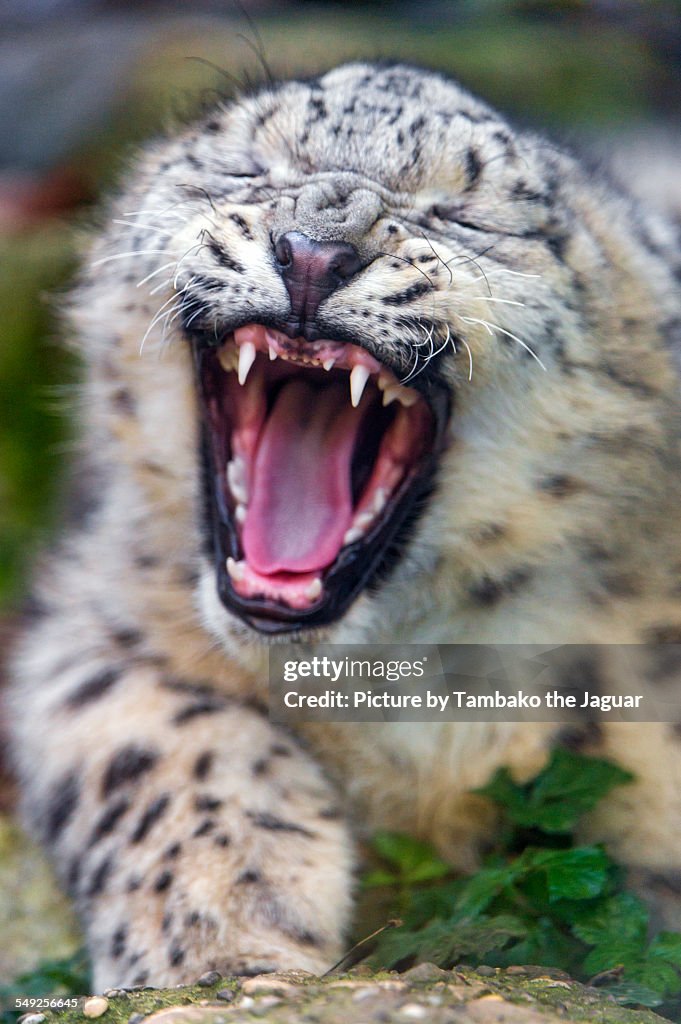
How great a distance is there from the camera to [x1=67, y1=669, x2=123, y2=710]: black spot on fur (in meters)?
2.96

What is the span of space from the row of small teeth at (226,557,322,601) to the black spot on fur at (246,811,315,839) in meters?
0.47

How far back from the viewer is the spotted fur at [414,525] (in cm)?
241

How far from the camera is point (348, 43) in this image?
14.0 ft

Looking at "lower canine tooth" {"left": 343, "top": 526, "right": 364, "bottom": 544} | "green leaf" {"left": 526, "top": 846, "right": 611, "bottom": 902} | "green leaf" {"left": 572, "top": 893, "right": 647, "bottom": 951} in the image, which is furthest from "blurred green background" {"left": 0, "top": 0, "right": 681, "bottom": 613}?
"green leaf" {"left": 572, "top": 893, "right": 647, "bottom": 951}

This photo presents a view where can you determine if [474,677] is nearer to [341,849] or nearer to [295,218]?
[341,849]

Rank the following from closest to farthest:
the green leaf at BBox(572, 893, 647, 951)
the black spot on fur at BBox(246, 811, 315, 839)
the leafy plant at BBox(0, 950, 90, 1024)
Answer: the green leaf at BBox(572, 893, 647, 951) → the leafy plant at BBox(0, 950, 90, 1024) → the black spot on fur at BBox(246, 811, 315, 839)

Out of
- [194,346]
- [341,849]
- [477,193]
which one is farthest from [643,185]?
[341,849]

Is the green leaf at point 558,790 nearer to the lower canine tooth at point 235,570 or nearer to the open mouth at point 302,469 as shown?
the open mouth at point 302,469

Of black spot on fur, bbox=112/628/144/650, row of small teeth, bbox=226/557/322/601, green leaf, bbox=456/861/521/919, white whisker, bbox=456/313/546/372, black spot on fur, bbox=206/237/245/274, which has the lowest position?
green leaf, bbox=456/861/521/919

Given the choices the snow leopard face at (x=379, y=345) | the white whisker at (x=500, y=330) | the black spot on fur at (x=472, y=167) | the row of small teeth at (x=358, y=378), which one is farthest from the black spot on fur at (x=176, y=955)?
the black spot on fur at (x=472, y=167)

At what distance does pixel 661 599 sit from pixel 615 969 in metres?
0.84

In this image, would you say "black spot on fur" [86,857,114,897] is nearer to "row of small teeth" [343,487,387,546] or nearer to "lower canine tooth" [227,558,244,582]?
"lower canine tooth" [227,558,244,582]

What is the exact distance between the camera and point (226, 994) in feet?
6.63

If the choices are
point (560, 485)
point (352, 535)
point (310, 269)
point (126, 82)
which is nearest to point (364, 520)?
point (352, 535)
